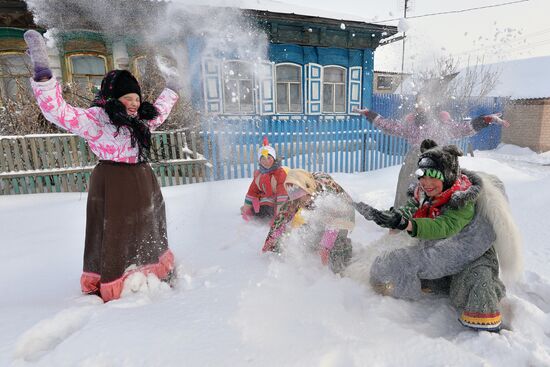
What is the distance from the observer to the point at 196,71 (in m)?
10.4

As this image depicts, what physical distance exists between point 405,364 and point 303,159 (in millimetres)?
5956

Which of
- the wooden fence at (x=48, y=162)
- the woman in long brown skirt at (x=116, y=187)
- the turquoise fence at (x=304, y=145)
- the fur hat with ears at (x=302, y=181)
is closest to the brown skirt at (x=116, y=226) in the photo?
the woman in long brown skirt at (x=116, y=187)

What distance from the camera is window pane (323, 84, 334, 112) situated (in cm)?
1234

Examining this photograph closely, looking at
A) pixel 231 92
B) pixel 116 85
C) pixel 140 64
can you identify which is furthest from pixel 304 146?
pixel 140 64

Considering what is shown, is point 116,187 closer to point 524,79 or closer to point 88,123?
point 88,123

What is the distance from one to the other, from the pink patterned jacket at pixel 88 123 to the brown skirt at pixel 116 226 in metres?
0.08

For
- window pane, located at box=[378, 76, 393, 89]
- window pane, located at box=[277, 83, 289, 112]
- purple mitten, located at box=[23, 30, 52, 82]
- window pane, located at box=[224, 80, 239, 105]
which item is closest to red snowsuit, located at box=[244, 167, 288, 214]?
purple mitten, located at box=[23, 30, 52, 82]

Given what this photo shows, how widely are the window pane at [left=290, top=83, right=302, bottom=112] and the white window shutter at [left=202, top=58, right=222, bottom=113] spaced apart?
2.84 meters

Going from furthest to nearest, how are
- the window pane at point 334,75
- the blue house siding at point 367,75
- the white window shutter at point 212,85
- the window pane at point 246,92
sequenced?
the blue house siding at point 367,75 → the window pane at point 334,75 → the window pane at point 246,92 → the white window shutter at point 212,85

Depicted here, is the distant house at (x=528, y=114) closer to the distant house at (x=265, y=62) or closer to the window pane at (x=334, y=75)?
the distant house at (x=265, y=62)

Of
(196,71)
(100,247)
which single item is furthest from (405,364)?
(196,71)

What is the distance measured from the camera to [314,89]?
11914mm

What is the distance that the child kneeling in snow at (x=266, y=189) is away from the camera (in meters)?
3.79

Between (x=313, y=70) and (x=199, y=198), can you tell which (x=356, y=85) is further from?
(x=199, y=198)
